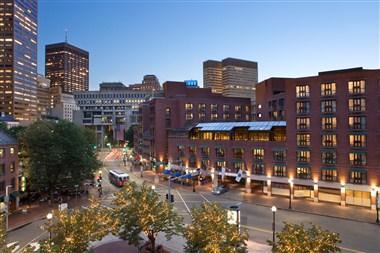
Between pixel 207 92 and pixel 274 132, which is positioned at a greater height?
pixel 207 92

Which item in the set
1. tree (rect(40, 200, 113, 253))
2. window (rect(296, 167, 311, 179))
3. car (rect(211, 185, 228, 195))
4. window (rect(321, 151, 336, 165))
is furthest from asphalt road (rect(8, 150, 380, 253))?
tree (rect(40, 200, 113, 253))

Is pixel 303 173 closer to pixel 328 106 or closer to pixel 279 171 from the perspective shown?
pixel 279 171

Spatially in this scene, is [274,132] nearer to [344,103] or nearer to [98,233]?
[344,103]

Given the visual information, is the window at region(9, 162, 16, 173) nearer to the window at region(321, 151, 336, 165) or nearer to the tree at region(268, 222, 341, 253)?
the tree at region(268, 222, 341, 253)

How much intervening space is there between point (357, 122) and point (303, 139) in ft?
30.6

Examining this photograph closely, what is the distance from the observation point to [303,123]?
5678 cm

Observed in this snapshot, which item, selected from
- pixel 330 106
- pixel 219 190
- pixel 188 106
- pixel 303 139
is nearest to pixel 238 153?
pixel 219 190

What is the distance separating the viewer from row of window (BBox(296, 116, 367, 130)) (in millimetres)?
50406

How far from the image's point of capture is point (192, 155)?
254ft

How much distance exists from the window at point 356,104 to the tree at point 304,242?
36637mm

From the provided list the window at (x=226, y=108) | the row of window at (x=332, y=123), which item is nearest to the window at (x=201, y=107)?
the window at (x=226, y=108)

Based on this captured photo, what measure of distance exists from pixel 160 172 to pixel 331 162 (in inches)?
2087

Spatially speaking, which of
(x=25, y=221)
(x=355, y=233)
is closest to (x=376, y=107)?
(x=355, y=233)

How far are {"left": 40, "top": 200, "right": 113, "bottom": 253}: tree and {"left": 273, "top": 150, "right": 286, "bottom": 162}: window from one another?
4066cm
